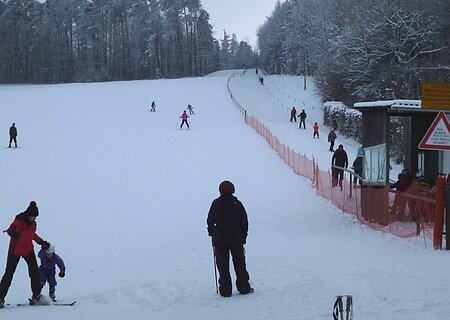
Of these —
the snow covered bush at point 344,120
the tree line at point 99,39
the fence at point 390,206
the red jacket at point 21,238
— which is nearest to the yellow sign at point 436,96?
the fence at point 390,206

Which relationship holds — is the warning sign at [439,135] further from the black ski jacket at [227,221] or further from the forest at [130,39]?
the forest at [130,39]

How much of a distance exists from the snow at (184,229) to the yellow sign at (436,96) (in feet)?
7.83

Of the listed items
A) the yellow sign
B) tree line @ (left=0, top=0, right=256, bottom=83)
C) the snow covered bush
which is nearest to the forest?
tree line @ (left=0, top=0, right=256, bottom=83)

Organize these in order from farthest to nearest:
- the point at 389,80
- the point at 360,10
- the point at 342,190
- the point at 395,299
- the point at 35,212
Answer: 1. the point at 360,10
2. the point at 389,80
3. the point at 342,190
4. the point at 35,212
5. the point at 395,299

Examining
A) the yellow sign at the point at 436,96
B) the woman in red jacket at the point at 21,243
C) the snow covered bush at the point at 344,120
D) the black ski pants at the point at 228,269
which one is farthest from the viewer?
the snow covered bush at the point at 344,120

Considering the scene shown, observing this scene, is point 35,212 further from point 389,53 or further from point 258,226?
point 389,53

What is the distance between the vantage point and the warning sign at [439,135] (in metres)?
9.40

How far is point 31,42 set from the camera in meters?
109

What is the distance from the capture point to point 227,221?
781cm

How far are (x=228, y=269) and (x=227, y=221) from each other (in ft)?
2.10

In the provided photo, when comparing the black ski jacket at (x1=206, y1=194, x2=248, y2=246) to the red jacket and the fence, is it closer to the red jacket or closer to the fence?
the red jacket

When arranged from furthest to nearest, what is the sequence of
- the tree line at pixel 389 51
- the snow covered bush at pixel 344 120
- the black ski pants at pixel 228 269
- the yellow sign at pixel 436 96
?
the tree line at pixel 389 51, the snow covered bush at pixel 344 120, the yellow sign at pixel 436 96, the black ski pants at pixel 228 269

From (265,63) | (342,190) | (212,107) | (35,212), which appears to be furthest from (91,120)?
(265,63)

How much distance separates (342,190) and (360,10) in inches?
1355
